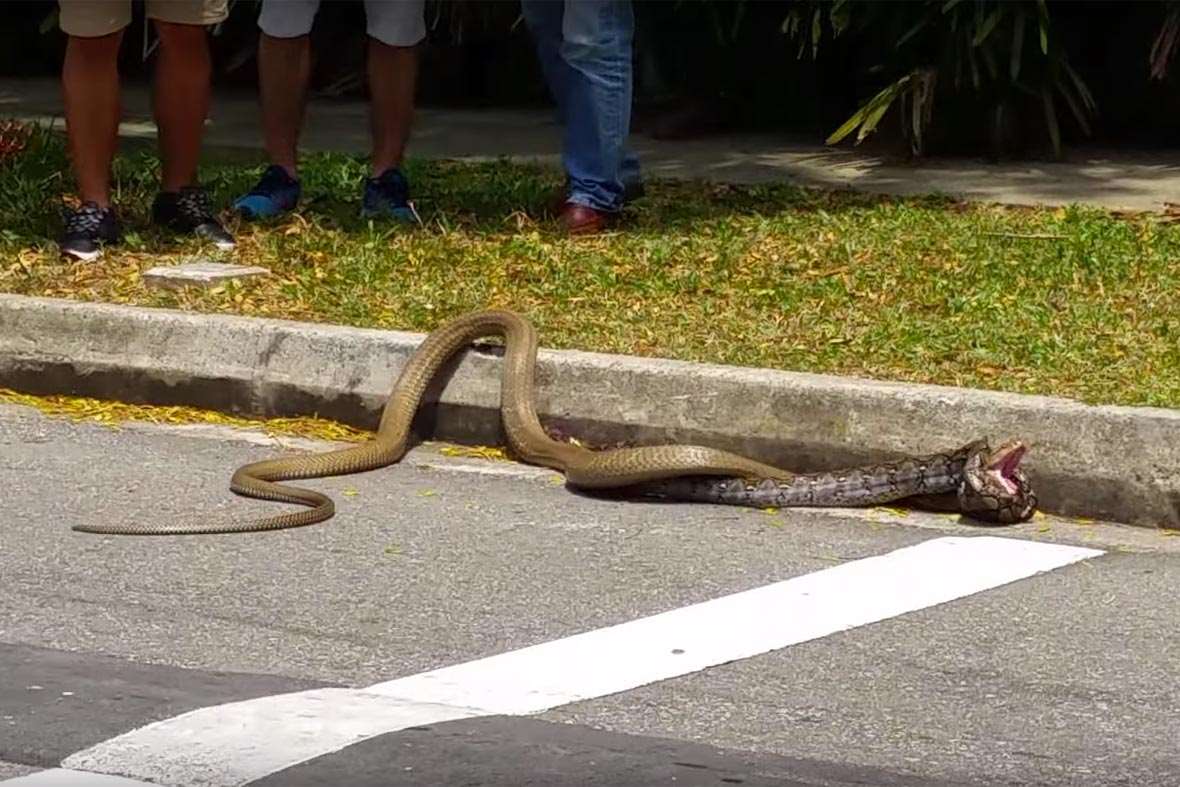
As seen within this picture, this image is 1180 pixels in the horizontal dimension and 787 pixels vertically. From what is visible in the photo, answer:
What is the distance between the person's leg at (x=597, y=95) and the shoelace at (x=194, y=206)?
121cm

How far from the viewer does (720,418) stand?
604cm

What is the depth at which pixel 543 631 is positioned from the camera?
15.3 ft

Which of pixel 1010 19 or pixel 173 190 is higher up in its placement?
pixel 1010 19

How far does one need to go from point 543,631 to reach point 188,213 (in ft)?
11.9

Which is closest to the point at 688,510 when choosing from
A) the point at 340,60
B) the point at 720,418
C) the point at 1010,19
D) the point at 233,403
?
the point at 720,418

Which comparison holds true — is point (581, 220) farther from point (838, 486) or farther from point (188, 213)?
point (838, 486)

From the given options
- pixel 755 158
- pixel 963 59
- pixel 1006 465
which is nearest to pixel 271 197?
pixel 755 158

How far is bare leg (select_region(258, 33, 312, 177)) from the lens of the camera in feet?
27.2

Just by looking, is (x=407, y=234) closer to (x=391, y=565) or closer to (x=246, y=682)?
(x=391, y=565)

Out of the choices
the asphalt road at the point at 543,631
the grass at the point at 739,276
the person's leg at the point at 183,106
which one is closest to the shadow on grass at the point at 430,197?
the grass at the point at 739,276

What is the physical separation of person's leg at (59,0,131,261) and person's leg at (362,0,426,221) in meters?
0.90

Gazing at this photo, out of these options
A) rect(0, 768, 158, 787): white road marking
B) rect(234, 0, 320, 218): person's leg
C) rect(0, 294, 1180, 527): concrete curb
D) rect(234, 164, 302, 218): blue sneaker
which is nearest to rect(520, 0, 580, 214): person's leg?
rect(234, 0, 320, 218): person's leg

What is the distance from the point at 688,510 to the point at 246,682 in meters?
1.70

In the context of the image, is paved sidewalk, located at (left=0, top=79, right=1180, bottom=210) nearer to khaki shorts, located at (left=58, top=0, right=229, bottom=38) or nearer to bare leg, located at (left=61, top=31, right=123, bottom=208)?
khaki shorts, located at (left=58, top=0, right=229, bottom=38)
